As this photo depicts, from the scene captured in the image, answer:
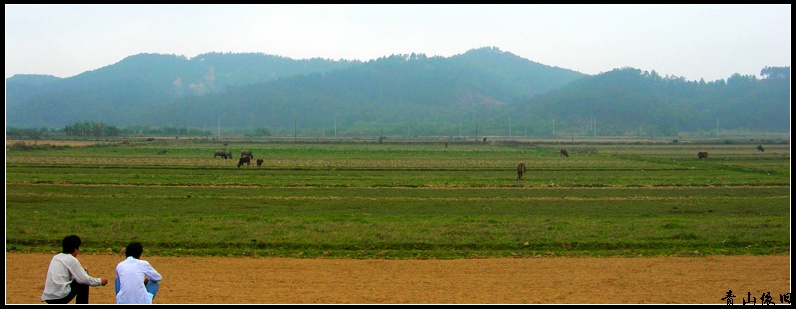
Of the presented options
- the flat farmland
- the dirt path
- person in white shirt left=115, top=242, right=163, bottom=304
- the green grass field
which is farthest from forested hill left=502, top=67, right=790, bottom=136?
person in white shirt left=115, top=242, right=163, bottom=304

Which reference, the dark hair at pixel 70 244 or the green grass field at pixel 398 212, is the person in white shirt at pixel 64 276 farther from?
the green grass field at pixel 398 212

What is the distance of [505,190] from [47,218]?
16722 millimetres

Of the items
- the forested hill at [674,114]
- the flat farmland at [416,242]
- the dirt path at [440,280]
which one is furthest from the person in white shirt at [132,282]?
the forested hill at [674,114]

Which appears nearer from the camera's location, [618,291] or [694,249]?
[618,291]

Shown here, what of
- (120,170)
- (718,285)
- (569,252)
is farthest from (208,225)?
(120,170)

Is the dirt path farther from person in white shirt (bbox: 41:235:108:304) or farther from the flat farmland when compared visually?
person in white shirt (bbox: 41:235:108:304)

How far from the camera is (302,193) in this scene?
94.1 ft

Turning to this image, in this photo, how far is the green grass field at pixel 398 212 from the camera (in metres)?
15.3

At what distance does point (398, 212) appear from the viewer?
73.9ft

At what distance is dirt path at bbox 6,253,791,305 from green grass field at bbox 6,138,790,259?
0.89m

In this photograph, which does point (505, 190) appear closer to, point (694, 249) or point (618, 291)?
point (694, 249)

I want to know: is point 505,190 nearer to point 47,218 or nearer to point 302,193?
point 302,193
